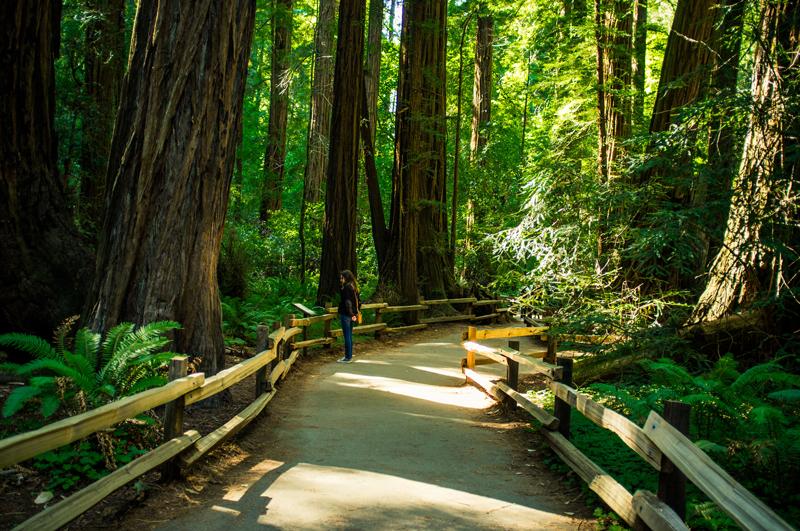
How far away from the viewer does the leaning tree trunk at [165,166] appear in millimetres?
7594

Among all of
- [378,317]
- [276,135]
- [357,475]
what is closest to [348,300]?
[378,317]

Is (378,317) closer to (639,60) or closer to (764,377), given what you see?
(639,60)

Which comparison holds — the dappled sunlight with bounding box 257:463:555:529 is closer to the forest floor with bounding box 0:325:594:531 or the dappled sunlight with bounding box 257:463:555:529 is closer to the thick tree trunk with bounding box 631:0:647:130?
the forest floor with bounding box 0:325:594:531

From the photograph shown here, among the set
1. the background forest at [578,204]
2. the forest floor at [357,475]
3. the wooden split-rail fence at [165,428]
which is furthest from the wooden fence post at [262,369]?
the background forest at [578,204]

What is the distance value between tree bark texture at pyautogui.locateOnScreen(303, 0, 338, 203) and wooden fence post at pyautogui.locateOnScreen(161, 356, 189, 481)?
17341 mm

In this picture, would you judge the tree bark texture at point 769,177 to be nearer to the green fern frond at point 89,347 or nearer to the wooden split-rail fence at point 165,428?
the wooden split-rail fence at point 165,428

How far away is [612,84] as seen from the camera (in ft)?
44.6

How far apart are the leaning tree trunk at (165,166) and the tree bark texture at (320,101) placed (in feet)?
48.6

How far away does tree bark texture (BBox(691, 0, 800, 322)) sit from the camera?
7906 millimetres

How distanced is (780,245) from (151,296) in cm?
683

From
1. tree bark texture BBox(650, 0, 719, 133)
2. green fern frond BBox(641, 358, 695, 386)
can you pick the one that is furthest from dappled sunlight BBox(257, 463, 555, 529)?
tree bark texture BBox(650, 0, 719, 133)

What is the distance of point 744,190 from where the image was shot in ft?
26.1

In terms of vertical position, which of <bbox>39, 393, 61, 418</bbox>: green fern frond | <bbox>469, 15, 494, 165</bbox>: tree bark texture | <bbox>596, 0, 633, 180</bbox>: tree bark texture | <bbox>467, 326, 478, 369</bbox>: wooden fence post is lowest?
<bbox>467, 326, 478, 369</bbox>: wooden fence post

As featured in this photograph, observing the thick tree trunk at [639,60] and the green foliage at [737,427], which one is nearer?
the green foliage at [737,427]
